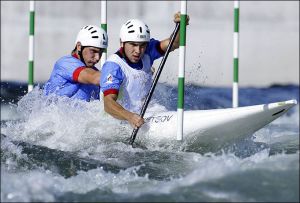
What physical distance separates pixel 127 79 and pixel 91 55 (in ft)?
1.60

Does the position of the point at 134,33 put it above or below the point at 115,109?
above

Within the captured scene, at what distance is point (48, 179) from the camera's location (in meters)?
5.09

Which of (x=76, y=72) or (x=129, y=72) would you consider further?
(x=76, y=72)

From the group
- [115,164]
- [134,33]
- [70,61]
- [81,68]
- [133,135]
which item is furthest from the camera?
[70,61]

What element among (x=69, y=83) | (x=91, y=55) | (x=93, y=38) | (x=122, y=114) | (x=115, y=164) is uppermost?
(x=93, y=38)

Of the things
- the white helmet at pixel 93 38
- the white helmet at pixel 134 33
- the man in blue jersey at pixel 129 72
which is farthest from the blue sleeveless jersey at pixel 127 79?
the white helmet at pixel 93 38

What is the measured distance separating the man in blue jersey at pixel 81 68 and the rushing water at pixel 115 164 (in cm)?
15

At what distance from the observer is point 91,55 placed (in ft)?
23.1

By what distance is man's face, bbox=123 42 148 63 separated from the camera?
6730 mm

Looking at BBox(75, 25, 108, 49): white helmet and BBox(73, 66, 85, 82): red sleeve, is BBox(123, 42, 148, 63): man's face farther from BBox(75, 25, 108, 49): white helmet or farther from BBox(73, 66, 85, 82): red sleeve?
BBox(73, 66, 85, 82): red sleeve

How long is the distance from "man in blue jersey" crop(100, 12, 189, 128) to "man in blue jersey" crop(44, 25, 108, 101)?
11.2 inches

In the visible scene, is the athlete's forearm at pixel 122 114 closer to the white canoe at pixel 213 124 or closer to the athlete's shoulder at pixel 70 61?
the white canoe at pixel 213 124

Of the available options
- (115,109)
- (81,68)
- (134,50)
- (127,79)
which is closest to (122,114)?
(115,109)

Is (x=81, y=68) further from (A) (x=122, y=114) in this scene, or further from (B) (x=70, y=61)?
(A) (x=122, y=114)
